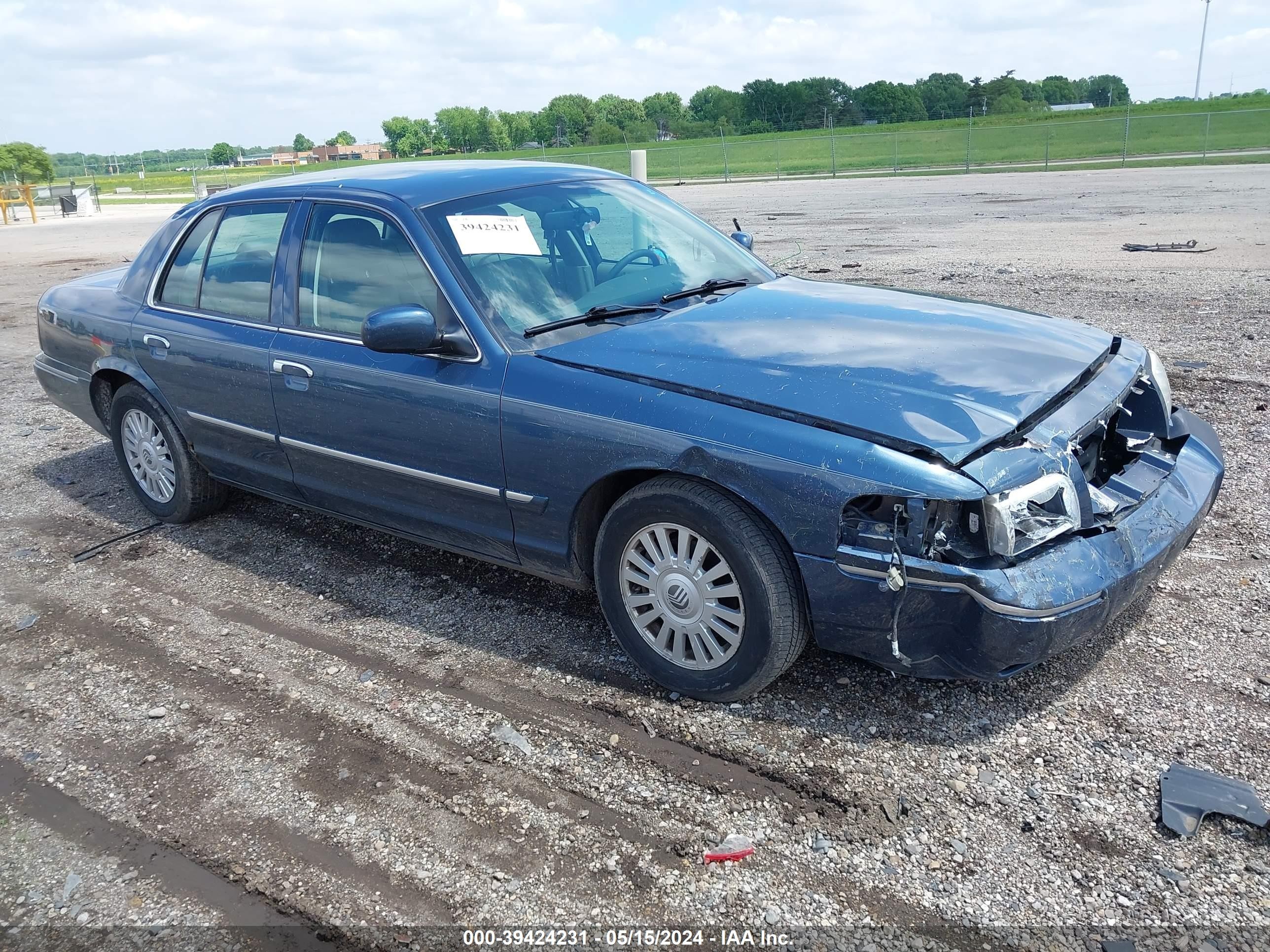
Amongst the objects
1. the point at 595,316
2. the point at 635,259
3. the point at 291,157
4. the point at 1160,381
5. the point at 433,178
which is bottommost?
the point at 1160,381

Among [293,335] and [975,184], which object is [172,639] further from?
[975,184]

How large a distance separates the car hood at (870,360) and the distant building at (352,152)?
10580 centimetres

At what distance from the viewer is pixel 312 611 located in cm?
441

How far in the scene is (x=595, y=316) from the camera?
388 cm

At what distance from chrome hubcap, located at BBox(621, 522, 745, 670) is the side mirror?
3.55 ft

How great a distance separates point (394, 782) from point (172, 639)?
5.31 feet

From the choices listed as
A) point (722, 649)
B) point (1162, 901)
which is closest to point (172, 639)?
point (722, 649)

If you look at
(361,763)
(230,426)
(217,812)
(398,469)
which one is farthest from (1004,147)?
(217,812)

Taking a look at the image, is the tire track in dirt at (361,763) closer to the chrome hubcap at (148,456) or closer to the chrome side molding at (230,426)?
the chrome side molding at (230,426)

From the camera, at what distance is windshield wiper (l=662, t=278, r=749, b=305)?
4.13 metres

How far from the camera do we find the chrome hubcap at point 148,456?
5.36 meters

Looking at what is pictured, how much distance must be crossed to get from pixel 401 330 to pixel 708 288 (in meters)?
1.36

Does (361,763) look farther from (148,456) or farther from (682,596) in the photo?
(148,456)

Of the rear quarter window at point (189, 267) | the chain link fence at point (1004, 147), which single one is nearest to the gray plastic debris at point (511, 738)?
the rear quarter window at point (189, 267)
